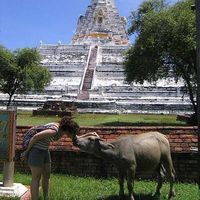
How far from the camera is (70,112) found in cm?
2862

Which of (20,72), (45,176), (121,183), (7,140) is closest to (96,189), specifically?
(121,183)

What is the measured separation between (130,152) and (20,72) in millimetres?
30428

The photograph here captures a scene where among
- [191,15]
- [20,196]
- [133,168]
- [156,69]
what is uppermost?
[191,15]

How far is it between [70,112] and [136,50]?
7518 mm

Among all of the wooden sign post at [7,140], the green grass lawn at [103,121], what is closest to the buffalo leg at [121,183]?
the wooden sign post at [7,140]

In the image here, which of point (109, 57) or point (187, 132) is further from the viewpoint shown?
point (109, 57)

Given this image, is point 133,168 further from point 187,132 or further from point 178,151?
point 187,132

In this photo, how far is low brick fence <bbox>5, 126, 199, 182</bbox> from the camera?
8328 mm

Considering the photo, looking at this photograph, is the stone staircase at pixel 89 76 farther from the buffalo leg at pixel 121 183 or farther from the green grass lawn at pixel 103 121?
the buffalo leg at pixel 121 183

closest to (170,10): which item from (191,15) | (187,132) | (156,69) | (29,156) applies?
(191,15)

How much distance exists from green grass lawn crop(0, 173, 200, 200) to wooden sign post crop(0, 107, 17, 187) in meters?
0.76

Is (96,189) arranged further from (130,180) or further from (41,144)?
(41,144)

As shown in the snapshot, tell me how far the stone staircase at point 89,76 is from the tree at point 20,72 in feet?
22.5

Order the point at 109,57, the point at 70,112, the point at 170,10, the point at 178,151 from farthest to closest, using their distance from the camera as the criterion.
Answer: the point at 109,57 → the point at 70,112 → the point at 170,10 → the point at 178,151
